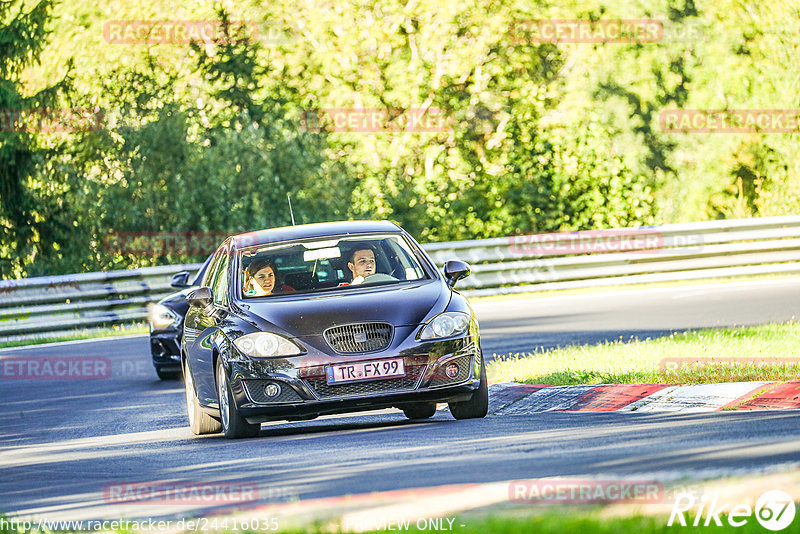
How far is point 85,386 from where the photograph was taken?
17156mm

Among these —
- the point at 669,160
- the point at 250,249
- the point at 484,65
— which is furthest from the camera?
the point at 669,160

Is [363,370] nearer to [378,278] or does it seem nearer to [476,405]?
[476,405]

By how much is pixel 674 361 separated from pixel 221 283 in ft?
13.0

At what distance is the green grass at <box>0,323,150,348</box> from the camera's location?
A: 23.9m

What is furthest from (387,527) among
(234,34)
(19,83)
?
(234,34)

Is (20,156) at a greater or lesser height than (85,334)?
greater

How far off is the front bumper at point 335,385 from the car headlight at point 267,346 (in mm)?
60

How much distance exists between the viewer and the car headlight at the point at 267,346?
405 inches

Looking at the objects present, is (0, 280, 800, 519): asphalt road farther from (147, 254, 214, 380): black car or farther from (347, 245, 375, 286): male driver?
(347, 245, 375, 286): male driver

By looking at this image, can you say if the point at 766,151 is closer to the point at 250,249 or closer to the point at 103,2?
the point at 103,2

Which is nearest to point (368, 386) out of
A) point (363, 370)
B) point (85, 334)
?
point (363, 370)

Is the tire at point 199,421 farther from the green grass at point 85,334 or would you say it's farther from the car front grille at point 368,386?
the green grass at point 85,334

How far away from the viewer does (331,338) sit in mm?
10297

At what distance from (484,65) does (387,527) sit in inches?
1320
